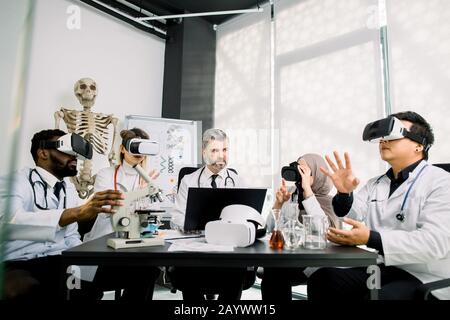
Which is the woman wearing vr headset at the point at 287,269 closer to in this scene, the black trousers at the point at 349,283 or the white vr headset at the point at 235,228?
the black trousers at the point at 349,283

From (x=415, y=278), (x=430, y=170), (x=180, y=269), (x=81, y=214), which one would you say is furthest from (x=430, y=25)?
(x=81, y=214)

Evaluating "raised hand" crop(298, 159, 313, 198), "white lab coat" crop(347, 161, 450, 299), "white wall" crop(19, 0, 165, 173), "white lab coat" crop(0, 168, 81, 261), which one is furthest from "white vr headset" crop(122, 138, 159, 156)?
"white wall" crop(19, 0, 165, 173)

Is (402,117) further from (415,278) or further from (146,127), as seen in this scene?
(146,127)

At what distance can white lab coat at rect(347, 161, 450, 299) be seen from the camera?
127 centimetres

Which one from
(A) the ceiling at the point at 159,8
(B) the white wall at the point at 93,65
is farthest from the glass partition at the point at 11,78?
(A) the ceiling at the point at 159,8

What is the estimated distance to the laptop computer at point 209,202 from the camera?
1502mm

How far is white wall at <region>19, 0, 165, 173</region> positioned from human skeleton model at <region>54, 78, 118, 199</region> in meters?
0.22

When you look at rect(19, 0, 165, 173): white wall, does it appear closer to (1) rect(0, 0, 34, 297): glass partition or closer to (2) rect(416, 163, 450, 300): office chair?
(1) rect(0, 0, 34, 297): glass partition

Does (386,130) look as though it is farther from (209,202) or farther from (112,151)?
(112,151)

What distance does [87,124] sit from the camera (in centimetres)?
328

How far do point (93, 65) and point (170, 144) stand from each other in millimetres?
1309

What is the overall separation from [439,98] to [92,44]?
364 centimetres

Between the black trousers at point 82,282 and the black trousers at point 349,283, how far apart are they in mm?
908

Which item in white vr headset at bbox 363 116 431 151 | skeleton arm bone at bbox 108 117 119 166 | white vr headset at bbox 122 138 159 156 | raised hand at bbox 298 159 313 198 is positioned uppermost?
skeleton arm bone at bbox 108 117 119 166
